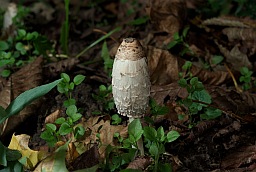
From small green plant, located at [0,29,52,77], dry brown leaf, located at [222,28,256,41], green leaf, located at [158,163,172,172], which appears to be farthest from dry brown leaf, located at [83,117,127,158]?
dry brown leaf, located at [222,28,256,41]

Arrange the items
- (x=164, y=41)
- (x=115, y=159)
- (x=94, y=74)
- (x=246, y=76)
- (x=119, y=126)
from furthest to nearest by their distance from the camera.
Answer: (x=164, y=41)
(x=94, y=74)
(x=246, y=76)
(x=119, y=126)
(x=115, y=159)

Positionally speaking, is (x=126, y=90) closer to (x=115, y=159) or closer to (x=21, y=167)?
(x=115, y=159)

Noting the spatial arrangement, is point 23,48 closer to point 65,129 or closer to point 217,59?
point 65,129

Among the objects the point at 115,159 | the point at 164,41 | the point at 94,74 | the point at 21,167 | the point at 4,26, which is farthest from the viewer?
the point at 4,26

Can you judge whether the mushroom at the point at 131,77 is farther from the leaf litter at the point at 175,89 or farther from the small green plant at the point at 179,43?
the small green plant at the point at 179,43

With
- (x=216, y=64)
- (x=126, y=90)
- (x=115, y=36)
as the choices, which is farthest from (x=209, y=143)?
(x=115, y=36)

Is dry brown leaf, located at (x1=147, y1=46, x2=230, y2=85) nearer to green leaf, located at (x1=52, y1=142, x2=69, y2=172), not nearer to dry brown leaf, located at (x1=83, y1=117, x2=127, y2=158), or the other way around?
dry brown leaf, located at (x1=83, y1=117, x2=127, y2=158)

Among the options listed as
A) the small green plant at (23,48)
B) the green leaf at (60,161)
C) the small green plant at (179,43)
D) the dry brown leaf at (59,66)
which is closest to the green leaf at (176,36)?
the small green plant at (179,43)
